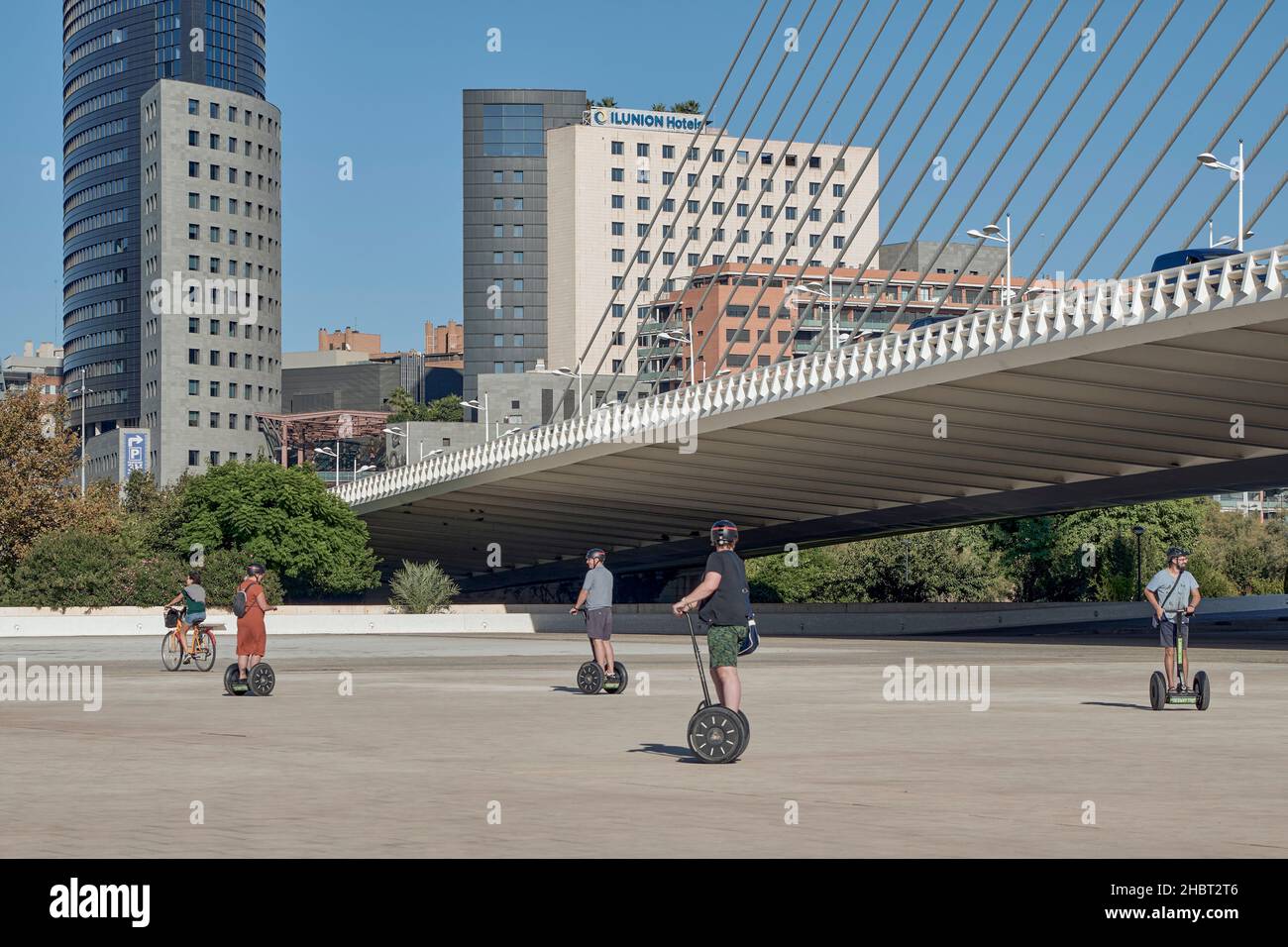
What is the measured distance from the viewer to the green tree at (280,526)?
7094cm

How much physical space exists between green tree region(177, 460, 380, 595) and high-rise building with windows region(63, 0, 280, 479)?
8073 centimetres

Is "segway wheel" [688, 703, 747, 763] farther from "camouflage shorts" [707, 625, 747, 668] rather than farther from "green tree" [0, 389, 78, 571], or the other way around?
"green tree" [0, 389, 78, 571]

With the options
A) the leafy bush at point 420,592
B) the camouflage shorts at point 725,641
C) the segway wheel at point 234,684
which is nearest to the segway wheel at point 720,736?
the camouflage shorts at point 725,641

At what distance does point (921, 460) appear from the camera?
56125 mm

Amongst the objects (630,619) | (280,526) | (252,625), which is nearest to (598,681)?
(252,625)

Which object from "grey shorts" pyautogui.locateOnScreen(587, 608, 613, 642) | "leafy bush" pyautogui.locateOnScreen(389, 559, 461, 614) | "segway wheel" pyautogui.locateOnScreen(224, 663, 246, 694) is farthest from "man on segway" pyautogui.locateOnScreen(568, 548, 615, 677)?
"leafy bush" pyautogui.locateOnScreen(389, 559, 461, 614)

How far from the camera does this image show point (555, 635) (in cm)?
5547

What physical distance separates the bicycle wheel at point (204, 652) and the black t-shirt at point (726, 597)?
1878 centimetres

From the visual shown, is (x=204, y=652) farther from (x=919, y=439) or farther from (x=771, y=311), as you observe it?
(x=771, y=311)

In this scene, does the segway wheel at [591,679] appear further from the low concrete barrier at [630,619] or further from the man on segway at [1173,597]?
the low concrete barrier at [630,619]

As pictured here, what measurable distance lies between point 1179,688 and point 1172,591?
130 centimetres

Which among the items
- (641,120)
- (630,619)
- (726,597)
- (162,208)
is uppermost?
(641,120)

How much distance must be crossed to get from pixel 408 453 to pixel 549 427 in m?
71.8

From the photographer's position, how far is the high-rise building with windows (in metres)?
153
